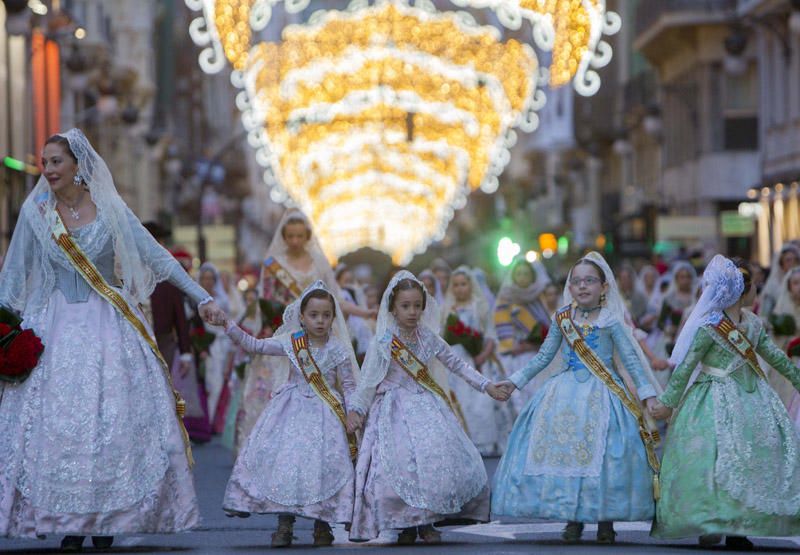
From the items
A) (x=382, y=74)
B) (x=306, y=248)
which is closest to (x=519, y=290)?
(x=306, y=248)

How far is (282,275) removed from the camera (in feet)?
50.6

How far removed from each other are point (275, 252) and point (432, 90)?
22264mm

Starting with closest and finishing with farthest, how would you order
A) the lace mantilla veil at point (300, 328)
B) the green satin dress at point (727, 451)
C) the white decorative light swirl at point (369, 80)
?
1. the green satin dress at point (727, 451)
2. the lace mantilla veil at point (300, 328)
3. the white decorative light swirl at point (369, 80)

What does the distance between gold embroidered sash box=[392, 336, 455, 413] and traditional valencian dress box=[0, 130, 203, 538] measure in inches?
48.9

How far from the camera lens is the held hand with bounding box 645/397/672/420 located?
1071 centimetres

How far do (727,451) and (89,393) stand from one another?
3.04 metres

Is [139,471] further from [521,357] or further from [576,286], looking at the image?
[521,357]

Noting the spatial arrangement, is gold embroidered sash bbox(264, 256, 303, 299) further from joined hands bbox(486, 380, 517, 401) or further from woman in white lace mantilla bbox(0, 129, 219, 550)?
woman in white lace mantilla bbox(0, 129, 219, 550)

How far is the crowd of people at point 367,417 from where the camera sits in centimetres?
1003

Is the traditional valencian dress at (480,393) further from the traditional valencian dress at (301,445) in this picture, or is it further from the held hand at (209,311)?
the held hand at (209,311)

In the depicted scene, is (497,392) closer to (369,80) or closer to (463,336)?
(463,336)
